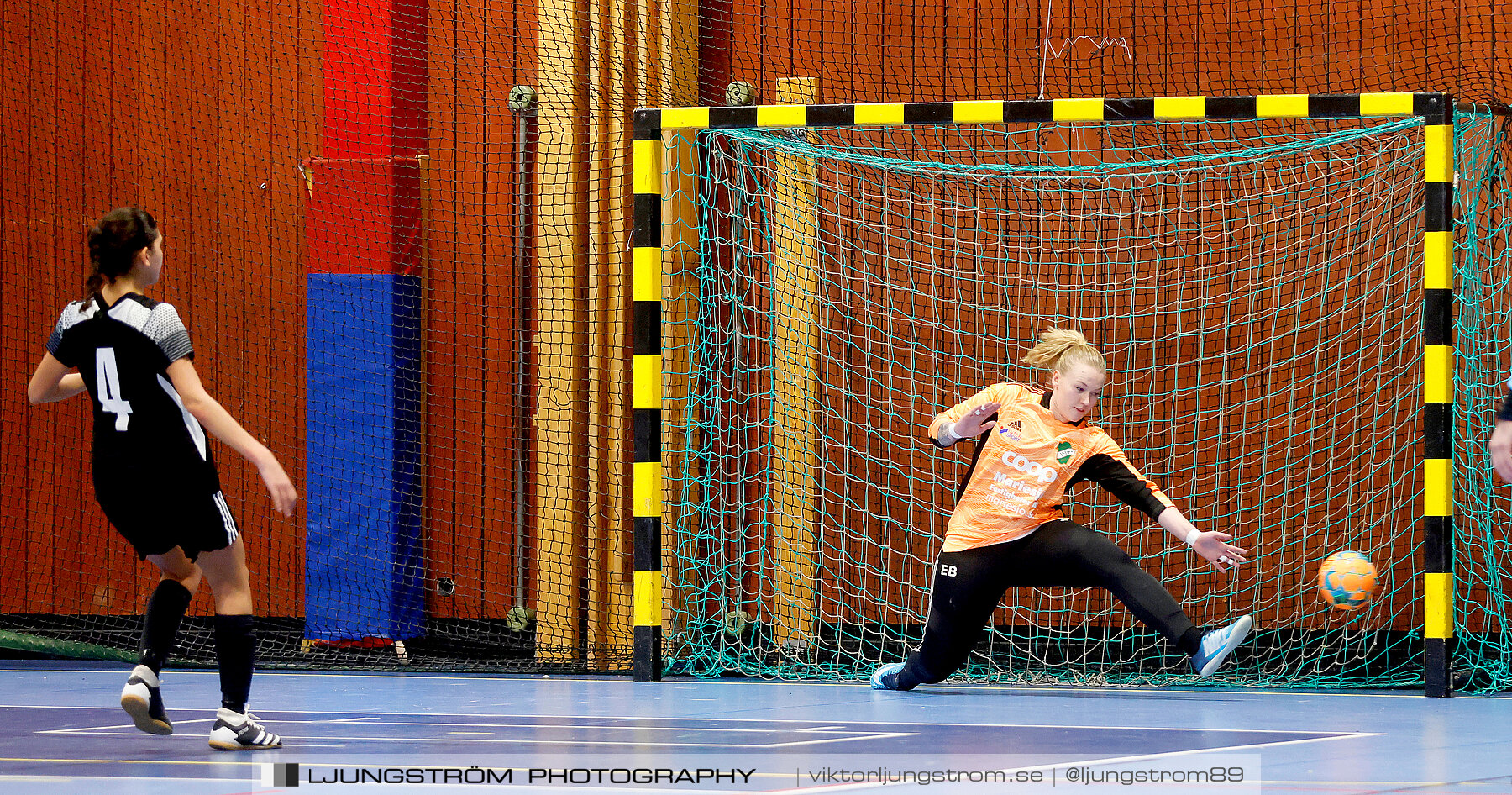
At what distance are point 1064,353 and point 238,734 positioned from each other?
10.7 ft

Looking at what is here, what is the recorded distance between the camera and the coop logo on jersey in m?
6.26

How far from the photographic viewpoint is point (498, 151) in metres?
8.70

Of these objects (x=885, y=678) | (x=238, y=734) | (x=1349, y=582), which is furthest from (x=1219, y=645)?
(x=238, y=734)

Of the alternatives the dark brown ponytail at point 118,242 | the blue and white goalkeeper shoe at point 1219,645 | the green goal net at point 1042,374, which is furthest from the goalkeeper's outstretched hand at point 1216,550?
the dark brown ponytail at point 118,242

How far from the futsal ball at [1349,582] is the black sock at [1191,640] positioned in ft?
1.54

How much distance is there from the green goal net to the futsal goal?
20mm

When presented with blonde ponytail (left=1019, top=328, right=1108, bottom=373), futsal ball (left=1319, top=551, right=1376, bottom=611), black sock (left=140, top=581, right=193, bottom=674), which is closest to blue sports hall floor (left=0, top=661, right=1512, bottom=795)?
black sock (left=140, top=581, right=193, bottom=674)

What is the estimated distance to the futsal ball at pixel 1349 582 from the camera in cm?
579

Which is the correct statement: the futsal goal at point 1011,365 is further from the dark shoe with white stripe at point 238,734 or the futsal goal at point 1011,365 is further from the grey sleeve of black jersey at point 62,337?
the grey sleeve of black jersey at point 62,337

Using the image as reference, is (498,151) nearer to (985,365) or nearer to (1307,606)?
(985,365)

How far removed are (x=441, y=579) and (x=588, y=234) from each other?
202 cm

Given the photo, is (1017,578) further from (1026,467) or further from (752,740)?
(752,740)

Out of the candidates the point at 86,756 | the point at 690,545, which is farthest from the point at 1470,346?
the point at 86,756

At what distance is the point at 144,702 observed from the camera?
Result: 15.0 feet
